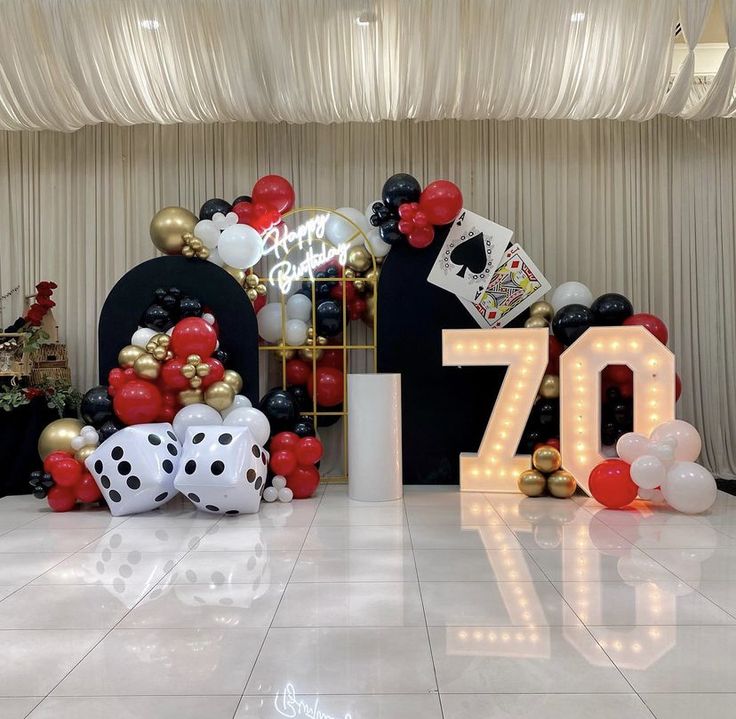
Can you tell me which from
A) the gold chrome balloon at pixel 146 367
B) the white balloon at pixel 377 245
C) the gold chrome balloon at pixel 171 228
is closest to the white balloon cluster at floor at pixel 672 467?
the white balloon at pixel 377 245

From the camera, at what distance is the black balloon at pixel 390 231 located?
19.4 ft

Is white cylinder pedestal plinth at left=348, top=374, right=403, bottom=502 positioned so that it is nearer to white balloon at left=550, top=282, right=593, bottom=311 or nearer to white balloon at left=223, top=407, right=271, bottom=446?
white balloon at left=223, top=407, right=271, bottom=446

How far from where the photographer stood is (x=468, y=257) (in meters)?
6.02

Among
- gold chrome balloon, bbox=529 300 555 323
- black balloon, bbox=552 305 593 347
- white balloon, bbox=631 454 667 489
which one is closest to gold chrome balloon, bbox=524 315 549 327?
gold chrome balloon, bbox=529 300 555 323

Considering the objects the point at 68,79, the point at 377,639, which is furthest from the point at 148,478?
the point at 68,79

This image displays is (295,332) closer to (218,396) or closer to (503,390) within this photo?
(218,396)

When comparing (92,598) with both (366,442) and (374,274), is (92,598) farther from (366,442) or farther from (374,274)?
(374,274)

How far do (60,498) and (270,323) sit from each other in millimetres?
1979

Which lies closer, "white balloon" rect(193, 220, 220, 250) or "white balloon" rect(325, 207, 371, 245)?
"white balloon" rect(193, 220, 220, 250)

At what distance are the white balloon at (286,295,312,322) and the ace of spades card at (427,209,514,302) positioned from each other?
976 mm

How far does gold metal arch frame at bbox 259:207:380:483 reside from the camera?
6133mm

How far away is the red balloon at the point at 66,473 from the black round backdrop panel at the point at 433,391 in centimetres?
230

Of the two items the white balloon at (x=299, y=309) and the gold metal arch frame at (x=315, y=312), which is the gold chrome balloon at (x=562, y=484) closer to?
the gold metal arch frame at (x=315, y=312)

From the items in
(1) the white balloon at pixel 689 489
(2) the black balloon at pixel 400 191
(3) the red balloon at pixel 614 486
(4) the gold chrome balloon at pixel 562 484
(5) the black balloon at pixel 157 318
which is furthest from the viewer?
(2) the black balloon at pixel 400 191
